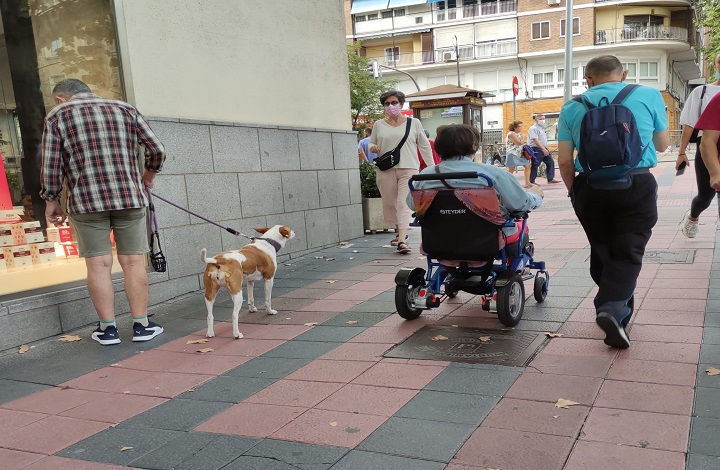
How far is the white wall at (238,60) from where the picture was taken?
19.3ft

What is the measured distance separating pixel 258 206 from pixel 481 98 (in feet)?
36.3

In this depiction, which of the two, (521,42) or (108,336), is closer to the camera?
(108,336)

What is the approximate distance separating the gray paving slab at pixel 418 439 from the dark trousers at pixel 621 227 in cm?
150

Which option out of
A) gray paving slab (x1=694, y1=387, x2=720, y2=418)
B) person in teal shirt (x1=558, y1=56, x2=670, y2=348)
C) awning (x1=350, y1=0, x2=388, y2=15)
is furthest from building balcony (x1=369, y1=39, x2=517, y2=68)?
gray paving slab (x1=694, y1=387, x2=720, y2=418)

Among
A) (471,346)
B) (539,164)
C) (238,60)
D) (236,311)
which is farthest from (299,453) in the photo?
(539,164)

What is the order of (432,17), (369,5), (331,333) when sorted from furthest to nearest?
1. (369,5)
2. (432,17)
3. (331,333)

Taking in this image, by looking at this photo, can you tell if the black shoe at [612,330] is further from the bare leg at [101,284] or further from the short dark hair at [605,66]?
the bare leg at [101,284]

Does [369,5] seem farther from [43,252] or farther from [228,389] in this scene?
[228,389]

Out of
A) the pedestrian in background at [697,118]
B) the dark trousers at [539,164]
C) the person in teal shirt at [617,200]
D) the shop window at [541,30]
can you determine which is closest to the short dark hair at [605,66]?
the person in teal shirt at [617,200]

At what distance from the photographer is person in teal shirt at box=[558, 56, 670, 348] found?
3721 millimetres

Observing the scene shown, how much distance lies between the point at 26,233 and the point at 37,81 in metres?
1.55

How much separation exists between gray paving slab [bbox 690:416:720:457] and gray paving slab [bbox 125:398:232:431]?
7.35 ft

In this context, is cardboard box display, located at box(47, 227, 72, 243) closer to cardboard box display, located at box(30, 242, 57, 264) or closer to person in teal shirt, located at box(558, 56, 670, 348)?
cardboard box display, located at box(30, 242, 57, 264)

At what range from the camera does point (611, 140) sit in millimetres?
3586
